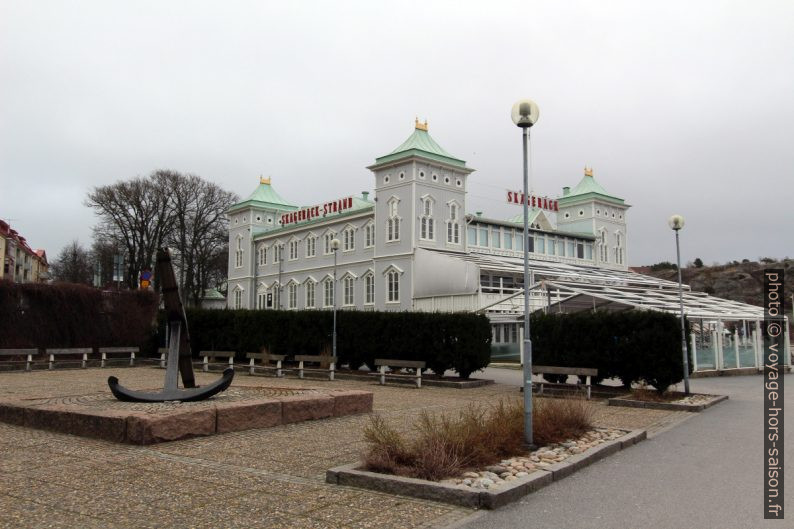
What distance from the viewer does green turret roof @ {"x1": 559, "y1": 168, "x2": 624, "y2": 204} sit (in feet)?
198

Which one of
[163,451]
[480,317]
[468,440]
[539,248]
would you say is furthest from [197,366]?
[539,248]

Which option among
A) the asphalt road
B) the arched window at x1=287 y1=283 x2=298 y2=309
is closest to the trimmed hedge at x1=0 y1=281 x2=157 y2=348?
the arched window at x1=287 y1=283 x2=298 y2=309

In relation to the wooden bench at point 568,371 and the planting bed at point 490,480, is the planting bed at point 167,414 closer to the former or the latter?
the planting bed at point 490,480

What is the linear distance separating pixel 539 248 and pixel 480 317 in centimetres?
3604

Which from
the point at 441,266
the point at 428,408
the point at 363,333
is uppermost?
the point at 441,266

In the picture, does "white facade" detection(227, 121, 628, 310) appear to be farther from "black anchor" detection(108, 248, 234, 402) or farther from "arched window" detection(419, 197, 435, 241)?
"black anchor" detection(108, 248, 234, 402)

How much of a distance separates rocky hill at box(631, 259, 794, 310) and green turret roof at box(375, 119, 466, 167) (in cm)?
4589

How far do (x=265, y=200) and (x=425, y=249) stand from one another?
24072mm

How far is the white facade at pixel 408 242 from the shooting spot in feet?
145

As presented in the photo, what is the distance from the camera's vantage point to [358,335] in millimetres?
22641

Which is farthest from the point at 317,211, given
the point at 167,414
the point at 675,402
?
the point at 167,414

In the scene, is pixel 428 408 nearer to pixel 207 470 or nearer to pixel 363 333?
pixel 207 470

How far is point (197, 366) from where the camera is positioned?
86.6 ft

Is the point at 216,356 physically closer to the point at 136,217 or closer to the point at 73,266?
the point at 136,217
